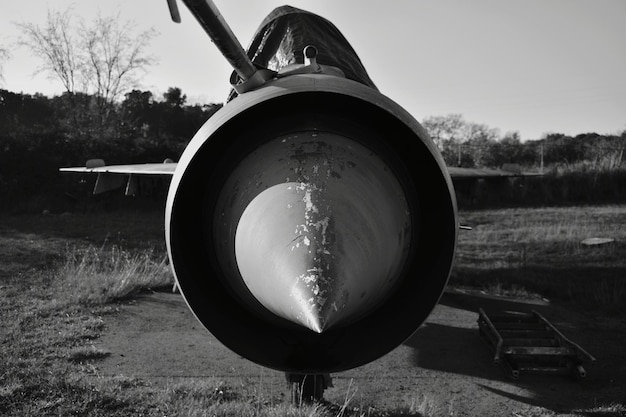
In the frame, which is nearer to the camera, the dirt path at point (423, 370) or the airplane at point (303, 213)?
the airplane at point (303, 213)

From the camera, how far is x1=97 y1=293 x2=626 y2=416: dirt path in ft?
14.3

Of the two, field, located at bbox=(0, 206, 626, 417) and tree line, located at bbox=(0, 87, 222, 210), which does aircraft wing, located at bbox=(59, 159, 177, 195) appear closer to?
field, located at bbox=(0, 206, 626, 417)

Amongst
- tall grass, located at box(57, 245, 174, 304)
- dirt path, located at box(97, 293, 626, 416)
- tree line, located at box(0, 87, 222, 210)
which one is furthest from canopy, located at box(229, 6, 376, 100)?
tree line, located at box(0, 87, 222, 210)

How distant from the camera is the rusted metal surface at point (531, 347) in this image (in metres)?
4.96

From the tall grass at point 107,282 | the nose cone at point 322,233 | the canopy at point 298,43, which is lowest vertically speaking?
the tall grass at point 107,282

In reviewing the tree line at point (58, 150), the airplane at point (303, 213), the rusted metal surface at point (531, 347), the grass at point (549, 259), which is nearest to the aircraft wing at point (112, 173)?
the rusted metal surface at point (531, 347)

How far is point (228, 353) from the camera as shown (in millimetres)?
5289

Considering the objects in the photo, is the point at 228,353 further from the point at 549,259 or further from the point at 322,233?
the point at 549,259

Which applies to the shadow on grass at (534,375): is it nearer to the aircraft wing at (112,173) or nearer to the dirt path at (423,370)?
the dirt path at (423,370)

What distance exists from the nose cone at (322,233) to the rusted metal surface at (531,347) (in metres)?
3.62

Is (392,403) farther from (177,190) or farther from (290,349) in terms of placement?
(177,190)

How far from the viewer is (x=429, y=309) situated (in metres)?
2.09

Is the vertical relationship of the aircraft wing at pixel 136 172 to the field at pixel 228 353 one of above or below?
above

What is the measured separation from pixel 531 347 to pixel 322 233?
14.1 feet
